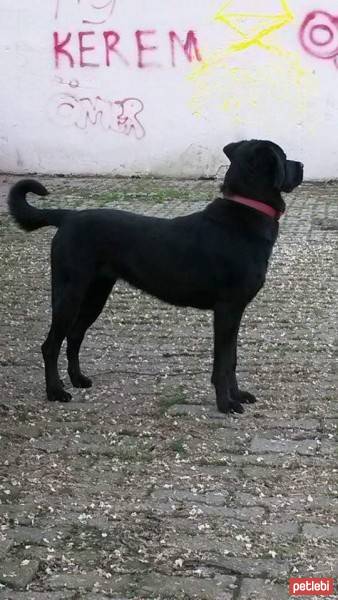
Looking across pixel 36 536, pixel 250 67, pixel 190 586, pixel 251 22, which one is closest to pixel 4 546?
pixel 36 536

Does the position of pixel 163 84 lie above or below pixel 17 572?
above

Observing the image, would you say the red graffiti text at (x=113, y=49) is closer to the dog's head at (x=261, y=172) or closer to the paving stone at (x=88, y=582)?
the dog's head at (x=261, y=172)

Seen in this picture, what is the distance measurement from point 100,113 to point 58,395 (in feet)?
29.4

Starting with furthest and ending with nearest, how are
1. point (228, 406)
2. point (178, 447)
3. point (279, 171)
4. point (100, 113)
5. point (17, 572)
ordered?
point (100, 113) < point (228, 406) < point (279, 171) < point (178, 447) < point (17, 572)

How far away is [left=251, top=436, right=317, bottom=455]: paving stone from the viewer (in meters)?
4.33

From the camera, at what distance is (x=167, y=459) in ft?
13.9

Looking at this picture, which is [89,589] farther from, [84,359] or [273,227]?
[84,359]

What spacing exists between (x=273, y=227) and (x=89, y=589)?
2.39 metres

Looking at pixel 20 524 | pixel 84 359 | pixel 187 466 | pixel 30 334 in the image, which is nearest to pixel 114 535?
pixel 20 524

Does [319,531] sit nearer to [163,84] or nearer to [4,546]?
[4,546]

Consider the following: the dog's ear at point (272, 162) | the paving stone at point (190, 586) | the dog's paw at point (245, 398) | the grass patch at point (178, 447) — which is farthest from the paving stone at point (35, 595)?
the dog's ear at point (272, 162)

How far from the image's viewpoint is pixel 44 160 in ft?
44.8

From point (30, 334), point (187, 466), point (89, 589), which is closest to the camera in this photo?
point (89, 589)

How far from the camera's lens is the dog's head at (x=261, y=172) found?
4.73 m
